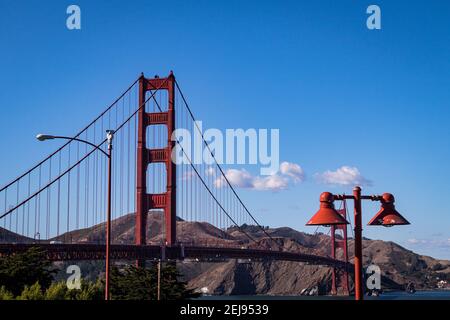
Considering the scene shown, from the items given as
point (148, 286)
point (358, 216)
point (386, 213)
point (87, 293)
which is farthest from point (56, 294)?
point (358, 216)

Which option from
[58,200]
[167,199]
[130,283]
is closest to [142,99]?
[167,199]

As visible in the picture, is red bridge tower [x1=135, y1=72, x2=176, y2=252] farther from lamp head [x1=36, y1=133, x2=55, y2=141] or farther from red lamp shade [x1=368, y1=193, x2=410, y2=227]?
red lamp shade [x1=368, y1=193, x2=410, y2=227]

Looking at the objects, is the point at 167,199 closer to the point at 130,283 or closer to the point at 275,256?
the point at 275,256

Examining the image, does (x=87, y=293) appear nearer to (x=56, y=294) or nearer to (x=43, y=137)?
(x=56, y=294)

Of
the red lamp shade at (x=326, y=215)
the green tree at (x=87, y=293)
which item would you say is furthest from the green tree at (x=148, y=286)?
the red lamp shade at (x=326, y=215)

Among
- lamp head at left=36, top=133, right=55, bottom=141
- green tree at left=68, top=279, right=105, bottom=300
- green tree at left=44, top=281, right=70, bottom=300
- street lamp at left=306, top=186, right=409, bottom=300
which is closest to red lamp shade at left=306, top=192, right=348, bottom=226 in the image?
street lamp at left=306, top=186, right=409, bottom=300
